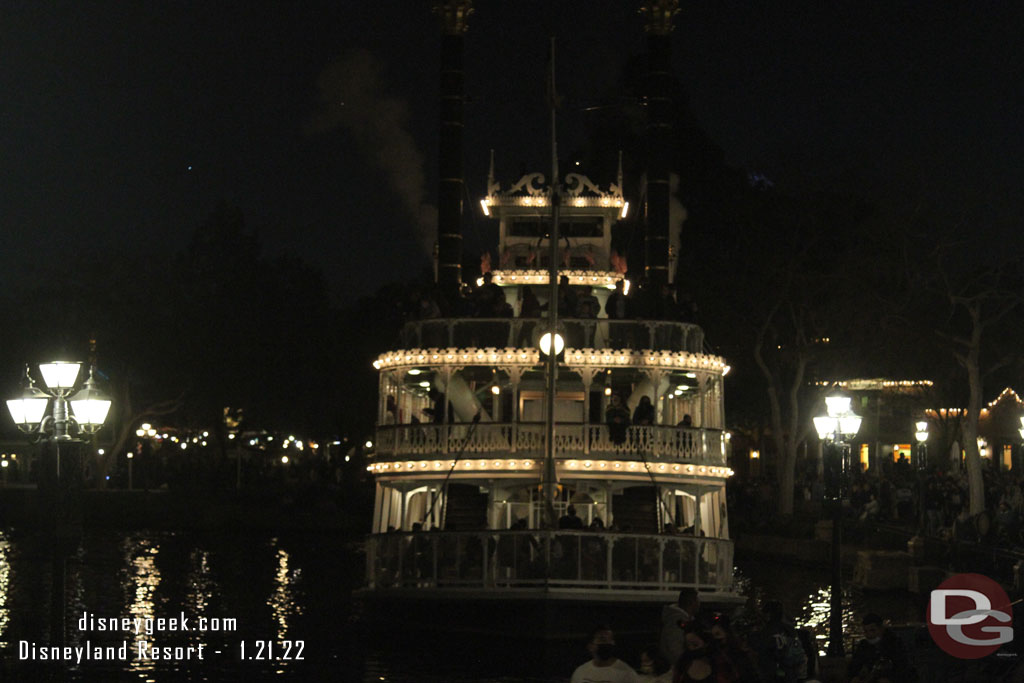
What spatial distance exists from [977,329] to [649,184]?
34.0 feet

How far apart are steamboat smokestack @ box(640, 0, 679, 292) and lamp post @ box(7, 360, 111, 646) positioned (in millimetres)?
20043

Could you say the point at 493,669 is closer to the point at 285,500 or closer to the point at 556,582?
the point at 556,582

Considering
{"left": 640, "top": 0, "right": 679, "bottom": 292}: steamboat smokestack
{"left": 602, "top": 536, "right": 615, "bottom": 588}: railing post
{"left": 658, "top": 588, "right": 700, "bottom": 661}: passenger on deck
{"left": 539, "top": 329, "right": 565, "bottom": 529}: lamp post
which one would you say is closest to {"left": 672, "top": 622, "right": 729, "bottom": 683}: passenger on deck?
{"left": 658, "top": 588, "right": 700, "bottom": 661}: passenger on deck

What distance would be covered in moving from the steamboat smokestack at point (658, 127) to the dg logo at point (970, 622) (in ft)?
48.6

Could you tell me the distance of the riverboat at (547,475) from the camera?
25.8 m

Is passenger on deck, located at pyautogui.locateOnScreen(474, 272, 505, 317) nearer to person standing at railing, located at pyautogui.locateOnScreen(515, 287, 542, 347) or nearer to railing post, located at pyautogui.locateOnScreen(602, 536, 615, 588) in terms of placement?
person standing at railing, located at pyautogui.locateOnScreen(515, 287, 542, 347)

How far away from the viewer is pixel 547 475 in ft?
89.7

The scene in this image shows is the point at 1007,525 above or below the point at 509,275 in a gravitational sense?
below

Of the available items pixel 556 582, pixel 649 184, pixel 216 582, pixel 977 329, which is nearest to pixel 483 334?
pixel 556 582

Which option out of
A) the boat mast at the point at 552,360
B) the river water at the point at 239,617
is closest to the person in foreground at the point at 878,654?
the river water at the point at 239,617

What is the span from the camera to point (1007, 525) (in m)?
35.2

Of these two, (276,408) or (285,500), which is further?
(276,408)

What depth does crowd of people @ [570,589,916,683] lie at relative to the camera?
12.8 m

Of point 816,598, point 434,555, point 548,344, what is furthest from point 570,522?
point 816,598
